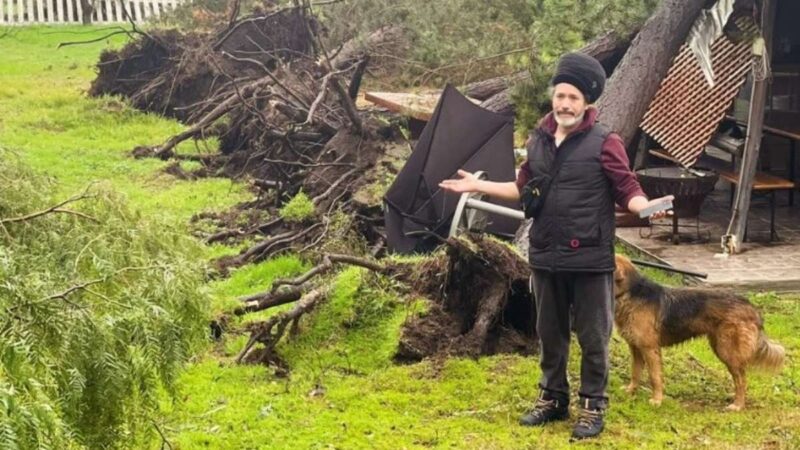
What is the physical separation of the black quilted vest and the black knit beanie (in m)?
0.20

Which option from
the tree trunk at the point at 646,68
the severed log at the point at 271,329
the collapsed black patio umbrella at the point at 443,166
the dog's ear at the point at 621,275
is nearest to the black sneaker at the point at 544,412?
the dog's ear at the point at 621,275

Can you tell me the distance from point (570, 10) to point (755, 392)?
7177 millimetres

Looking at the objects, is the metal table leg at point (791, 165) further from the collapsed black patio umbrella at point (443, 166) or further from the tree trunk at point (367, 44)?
the tree trunk at point (367, 44)

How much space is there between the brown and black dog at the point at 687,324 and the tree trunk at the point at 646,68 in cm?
471

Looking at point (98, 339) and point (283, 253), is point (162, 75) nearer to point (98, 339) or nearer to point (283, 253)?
point (283, 253)

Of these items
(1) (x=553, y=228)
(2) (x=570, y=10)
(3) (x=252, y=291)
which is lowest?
(3) (x=252, y=291)

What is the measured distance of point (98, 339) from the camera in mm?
3410

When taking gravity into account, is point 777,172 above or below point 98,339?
below

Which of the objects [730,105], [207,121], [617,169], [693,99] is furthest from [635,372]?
[207,121]

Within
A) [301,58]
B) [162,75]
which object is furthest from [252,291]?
[162,75]

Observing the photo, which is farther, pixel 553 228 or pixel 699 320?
pixel 699 320

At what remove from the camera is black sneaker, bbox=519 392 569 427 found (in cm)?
543

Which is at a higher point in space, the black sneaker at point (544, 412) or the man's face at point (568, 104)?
the man's face at point (568, 104)

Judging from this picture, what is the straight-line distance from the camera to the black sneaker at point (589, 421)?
5223 mm
